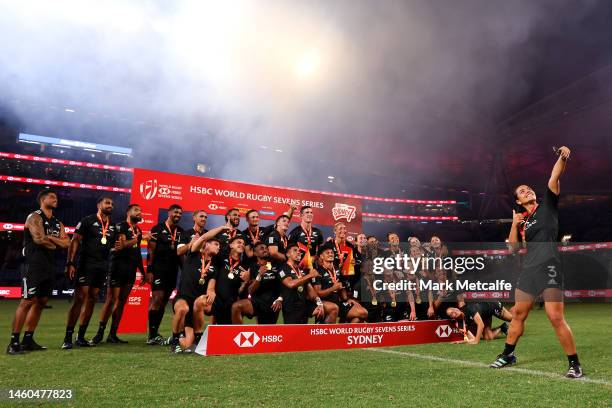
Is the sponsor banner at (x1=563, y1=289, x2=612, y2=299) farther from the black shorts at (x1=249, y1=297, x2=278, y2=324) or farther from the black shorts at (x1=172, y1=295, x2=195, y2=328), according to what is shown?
the black shorts at (x1=172, y1=295, x2=195, y2=328)

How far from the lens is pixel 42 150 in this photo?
75.3ft

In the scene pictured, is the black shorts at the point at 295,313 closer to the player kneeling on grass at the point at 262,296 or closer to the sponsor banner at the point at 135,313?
the player kneeling on grass at the point at 262,296

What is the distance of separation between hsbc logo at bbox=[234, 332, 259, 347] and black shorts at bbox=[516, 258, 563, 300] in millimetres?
3389

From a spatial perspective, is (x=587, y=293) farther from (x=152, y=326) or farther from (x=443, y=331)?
(x=152, y=326)

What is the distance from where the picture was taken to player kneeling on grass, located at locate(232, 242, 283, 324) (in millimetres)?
7180

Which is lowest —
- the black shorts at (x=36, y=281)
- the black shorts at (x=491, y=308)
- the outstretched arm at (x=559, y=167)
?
the black shorts at (x=491, y=308)

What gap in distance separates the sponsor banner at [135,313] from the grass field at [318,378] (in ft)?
7.58

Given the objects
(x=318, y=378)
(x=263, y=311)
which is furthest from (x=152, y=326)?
(x=318, y=378)

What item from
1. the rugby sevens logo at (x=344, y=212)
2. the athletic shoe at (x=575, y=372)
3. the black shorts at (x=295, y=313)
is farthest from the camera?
the rugby sevens logo at (x=344, y=212)

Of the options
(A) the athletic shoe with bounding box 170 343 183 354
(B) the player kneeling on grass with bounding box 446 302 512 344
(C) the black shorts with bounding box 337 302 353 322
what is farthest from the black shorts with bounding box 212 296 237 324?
(B) the player kneeling on grass with bounding box 446 302 512 344

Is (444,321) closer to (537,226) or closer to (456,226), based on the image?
(537,226)

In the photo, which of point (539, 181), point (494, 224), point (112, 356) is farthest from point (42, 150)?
point (539, 181)

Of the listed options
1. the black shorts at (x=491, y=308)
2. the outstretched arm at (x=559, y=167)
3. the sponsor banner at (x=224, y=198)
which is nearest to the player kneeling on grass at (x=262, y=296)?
the sponsor banner at (x=224, y=198)

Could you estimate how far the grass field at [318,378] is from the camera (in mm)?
3555
